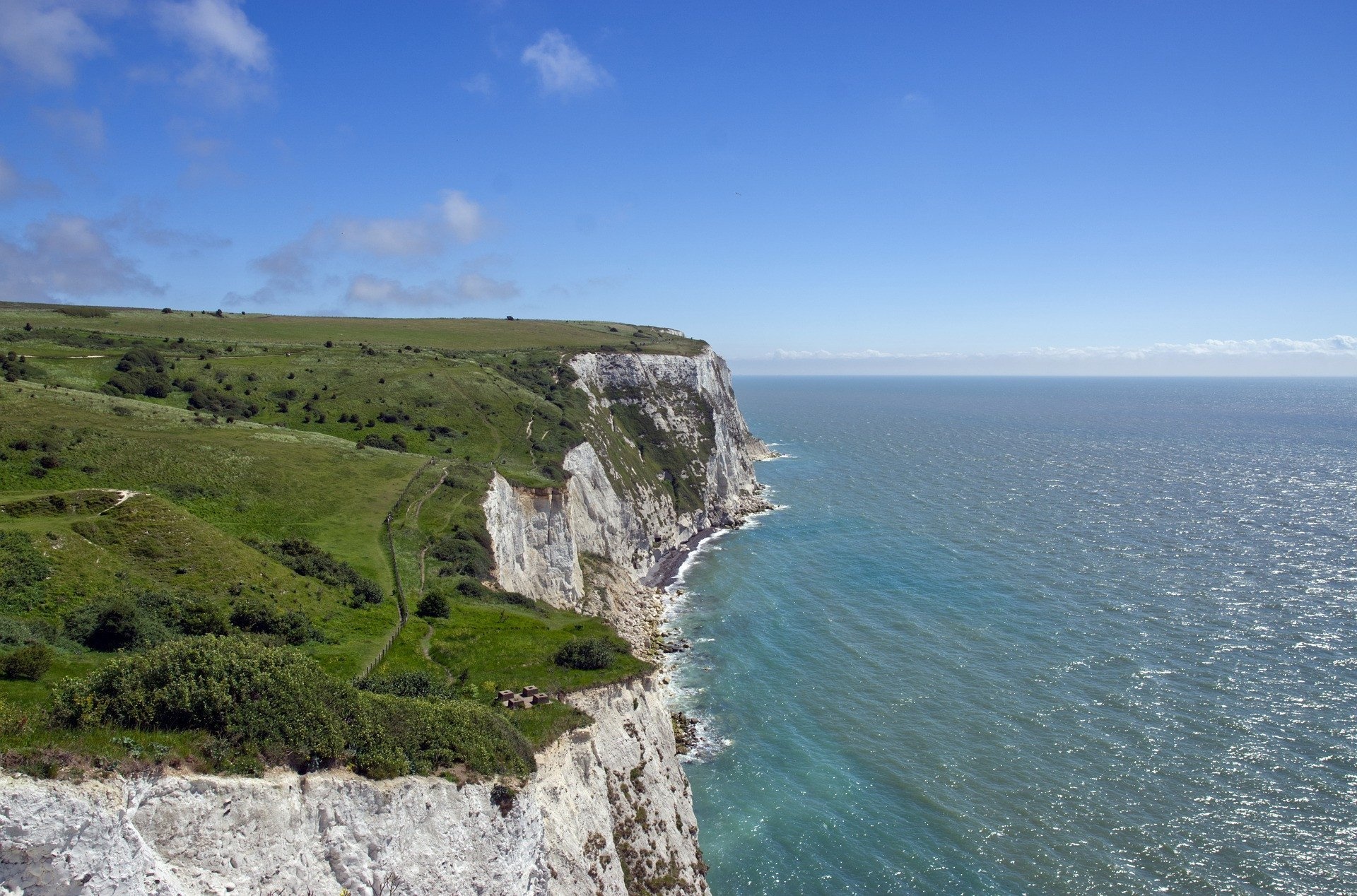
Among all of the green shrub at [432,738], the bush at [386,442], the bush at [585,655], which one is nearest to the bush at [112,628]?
the green shrub at [432,738]

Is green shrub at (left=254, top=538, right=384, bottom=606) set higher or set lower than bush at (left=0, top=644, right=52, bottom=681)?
lower

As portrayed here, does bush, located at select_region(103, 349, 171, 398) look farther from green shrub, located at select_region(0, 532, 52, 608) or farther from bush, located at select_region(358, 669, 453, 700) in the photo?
bush, located at select_region(358, 669, 453, 700)

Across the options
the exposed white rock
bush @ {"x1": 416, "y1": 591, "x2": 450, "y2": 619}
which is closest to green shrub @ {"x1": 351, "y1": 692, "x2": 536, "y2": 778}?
the exposed white rock

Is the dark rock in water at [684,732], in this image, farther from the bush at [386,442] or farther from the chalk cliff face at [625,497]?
the bush at [386,442]

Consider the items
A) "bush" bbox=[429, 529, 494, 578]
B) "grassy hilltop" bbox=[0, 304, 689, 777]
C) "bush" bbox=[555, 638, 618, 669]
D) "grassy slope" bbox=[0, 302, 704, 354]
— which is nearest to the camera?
"grassy hilltop" bbox=[0, 304, 689, 777]

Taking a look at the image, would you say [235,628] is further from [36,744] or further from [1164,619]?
[1164,619]

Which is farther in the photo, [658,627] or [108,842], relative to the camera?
[658,627]

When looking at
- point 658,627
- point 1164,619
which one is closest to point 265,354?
point 658,627

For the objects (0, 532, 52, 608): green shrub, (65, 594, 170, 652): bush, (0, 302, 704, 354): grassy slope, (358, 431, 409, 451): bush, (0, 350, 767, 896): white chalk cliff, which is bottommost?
(0, 350, 767, 896): white chalk cliff
